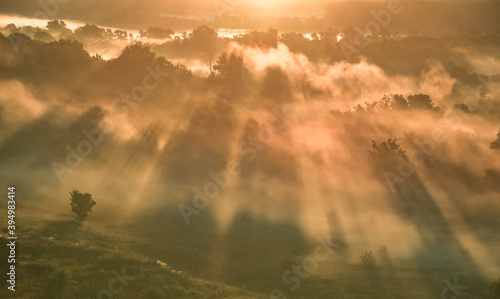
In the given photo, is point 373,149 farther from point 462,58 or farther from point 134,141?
point 462,58

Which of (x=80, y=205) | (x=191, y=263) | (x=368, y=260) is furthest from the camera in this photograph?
(x=80, y=205)

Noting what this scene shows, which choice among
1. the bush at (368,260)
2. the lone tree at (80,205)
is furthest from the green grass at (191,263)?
the lone tree at (80,205)

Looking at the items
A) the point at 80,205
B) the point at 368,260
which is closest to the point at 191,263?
the point at 80,205

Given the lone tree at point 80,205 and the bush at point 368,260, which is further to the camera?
the lone tree at point 80,205

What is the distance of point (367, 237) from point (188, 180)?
21.6m

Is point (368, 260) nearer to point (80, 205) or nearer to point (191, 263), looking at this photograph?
point (191, 263)

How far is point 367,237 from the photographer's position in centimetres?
4238

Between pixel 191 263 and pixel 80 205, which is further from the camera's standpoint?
pixel 80 205

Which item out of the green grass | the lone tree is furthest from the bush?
the lone tree

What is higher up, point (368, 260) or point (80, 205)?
point (80, 205)

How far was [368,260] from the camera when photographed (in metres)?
38.0

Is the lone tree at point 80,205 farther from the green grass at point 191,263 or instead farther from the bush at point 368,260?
the bush at point 368,260

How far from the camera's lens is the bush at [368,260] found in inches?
1483

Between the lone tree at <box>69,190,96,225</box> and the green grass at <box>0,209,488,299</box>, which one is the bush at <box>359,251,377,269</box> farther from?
the lone tree at <box>69,190,96,225</box>
